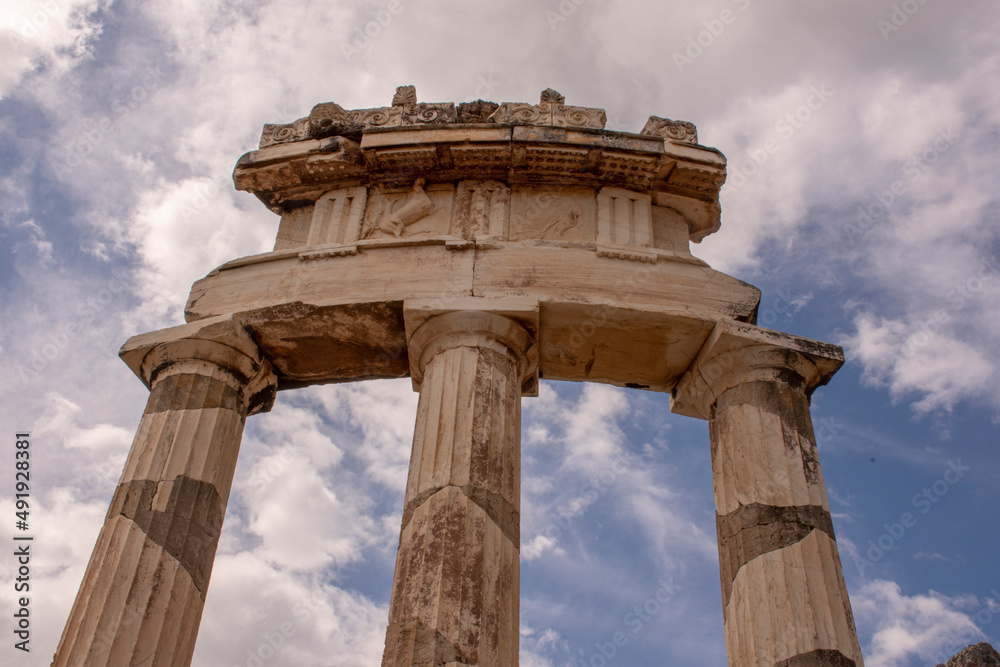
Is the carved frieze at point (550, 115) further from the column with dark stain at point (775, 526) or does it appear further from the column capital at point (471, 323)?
the column with dark stain at point (775, 526)

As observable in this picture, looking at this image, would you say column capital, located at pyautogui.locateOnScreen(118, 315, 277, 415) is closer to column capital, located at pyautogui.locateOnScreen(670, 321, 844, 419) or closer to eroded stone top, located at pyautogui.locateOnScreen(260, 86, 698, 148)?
eroded stone top, located at pyautogui.locateOnScreen(260, 86, 698, 148)

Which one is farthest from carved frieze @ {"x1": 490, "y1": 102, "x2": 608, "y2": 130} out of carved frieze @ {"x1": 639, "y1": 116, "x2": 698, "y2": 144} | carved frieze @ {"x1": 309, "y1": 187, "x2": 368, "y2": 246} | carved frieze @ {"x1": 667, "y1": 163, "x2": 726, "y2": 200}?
carved frieze @ {"x1": 309, "y1": 187, "x2": 368, "y2": 246}

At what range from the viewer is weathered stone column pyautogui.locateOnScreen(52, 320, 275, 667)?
827cm

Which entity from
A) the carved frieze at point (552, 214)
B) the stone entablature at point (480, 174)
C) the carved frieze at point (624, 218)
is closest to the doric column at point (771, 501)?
the carved frieze at point (624, 218)

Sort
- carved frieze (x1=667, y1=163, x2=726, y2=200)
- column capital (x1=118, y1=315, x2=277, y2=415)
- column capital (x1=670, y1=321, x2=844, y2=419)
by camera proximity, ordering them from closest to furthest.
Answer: column capital (x1=670, y1=321, x2=844, y2=419) → column capital (x1=118, y1=315, x2=277, y2=415) → carved frieze (x1=667, y1=163, x2=726, y2=200)

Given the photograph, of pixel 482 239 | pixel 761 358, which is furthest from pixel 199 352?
pixel 761 358

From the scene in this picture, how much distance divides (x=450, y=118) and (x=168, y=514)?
620 cm

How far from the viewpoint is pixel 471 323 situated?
9.89 meters

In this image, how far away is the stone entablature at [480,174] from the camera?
Result: 37.2 feet

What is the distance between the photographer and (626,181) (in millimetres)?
11594

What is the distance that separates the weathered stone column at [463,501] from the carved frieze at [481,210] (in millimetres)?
1669

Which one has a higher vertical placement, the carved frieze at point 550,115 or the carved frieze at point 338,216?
the carved frieze at point 550,115

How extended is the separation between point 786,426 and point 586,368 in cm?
262

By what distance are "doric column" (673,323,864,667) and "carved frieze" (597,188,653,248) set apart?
1.79 m
